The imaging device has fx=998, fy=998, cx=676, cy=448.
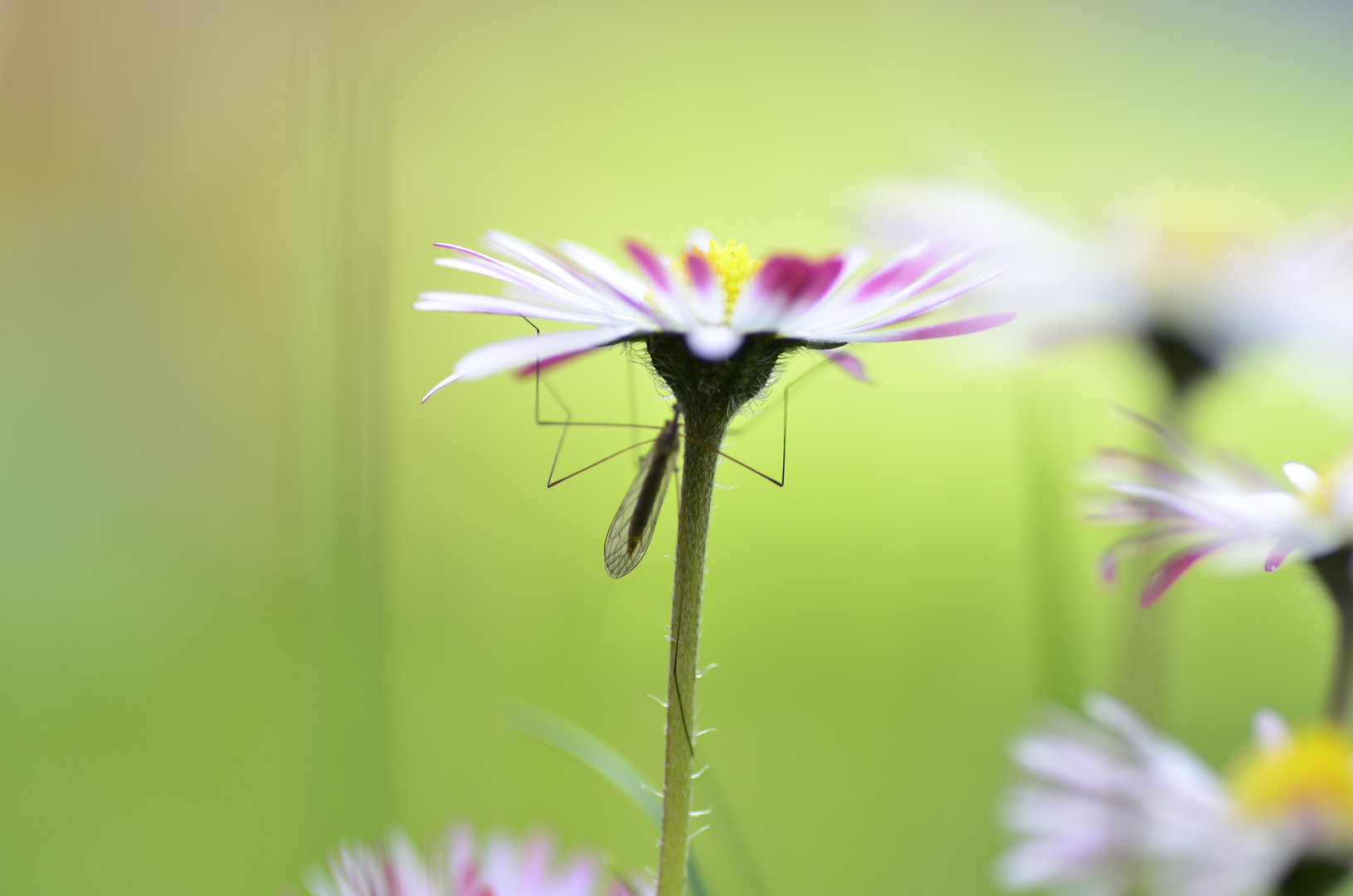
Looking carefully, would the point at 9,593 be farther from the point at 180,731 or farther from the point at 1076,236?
the point at 1076,236

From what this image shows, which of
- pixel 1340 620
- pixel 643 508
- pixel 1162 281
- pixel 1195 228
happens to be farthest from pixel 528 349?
pixel 1195 228

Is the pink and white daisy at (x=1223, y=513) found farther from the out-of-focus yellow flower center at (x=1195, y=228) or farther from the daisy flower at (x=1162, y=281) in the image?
the out-of-focus yellow flower center at (x=1195, y=228)

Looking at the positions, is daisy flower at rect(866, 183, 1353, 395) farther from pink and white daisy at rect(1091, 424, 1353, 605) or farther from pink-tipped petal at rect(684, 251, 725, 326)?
pink-tipped petal at rect(684, 251, 725, 326)

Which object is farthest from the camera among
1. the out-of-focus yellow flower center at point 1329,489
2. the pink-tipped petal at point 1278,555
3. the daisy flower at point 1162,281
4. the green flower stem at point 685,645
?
the daisy flower at point 1162,281

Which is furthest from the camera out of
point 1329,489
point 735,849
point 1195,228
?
point 1195,228

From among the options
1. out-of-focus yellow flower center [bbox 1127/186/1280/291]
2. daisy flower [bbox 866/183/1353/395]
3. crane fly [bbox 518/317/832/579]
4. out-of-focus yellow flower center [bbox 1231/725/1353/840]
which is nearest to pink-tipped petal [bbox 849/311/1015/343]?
crane fly [bbox 518/317/832/579]

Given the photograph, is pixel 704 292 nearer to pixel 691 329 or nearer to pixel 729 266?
pixel 691 329

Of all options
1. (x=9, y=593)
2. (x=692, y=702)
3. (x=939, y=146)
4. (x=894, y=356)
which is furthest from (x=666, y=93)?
(x=692, y=702)

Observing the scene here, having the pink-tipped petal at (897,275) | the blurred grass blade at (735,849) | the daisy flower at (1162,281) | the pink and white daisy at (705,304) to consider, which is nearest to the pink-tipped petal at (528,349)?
the pink and white daisy at (705,304)
